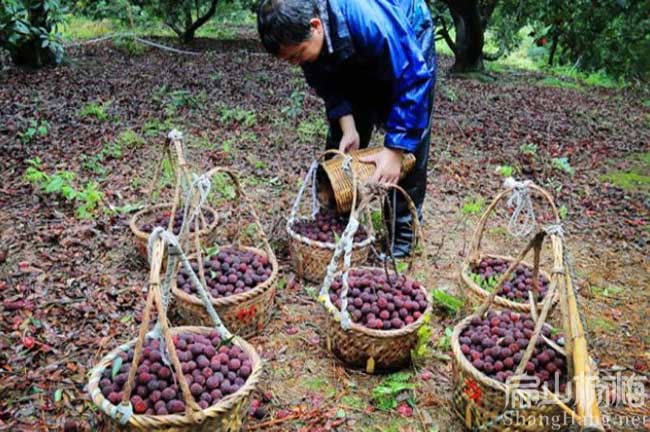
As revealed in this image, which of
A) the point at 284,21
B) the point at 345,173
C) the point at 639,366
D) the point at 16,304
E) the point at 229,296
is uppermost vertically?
the point at 284,21

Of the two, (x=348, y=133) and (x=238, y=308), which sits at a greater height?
(x=348, y=133)

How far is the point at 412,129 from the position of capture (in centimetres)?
302

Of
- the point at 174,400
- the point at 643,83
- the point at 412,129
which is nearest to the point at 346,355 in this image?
the point at 174,400

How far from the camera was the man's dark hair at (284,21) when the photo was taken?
8.38 feet

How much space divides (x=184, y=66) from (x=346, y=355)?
938 centimetres

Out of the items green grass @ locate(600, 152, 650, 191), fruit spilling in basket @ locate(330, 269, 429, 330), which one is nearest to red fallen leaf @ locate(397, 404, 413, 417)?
fruit spilling in basket @ locate(330, 269, 429, 330)

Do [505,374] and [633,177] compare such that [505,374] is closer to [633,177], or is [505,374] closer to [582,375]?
[582,375]

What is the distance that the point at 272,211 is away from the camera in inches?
185

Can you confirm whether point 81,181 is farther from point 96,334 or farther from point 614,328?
point 614,328

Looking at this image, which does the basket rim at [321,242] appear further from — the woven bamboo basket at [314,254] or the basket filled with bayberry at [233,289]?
the basket filled with bayberry at [233,289]

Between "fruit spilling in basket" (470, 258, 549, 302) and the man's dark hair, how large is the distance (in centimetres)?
177

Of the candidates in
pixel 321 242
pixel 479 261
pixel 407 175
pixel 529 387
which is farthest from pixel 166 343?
pixel 407 175

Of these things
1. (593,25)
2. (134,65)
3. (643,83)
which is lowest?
(134,65)

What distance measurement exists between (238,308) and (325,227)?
1.03m
